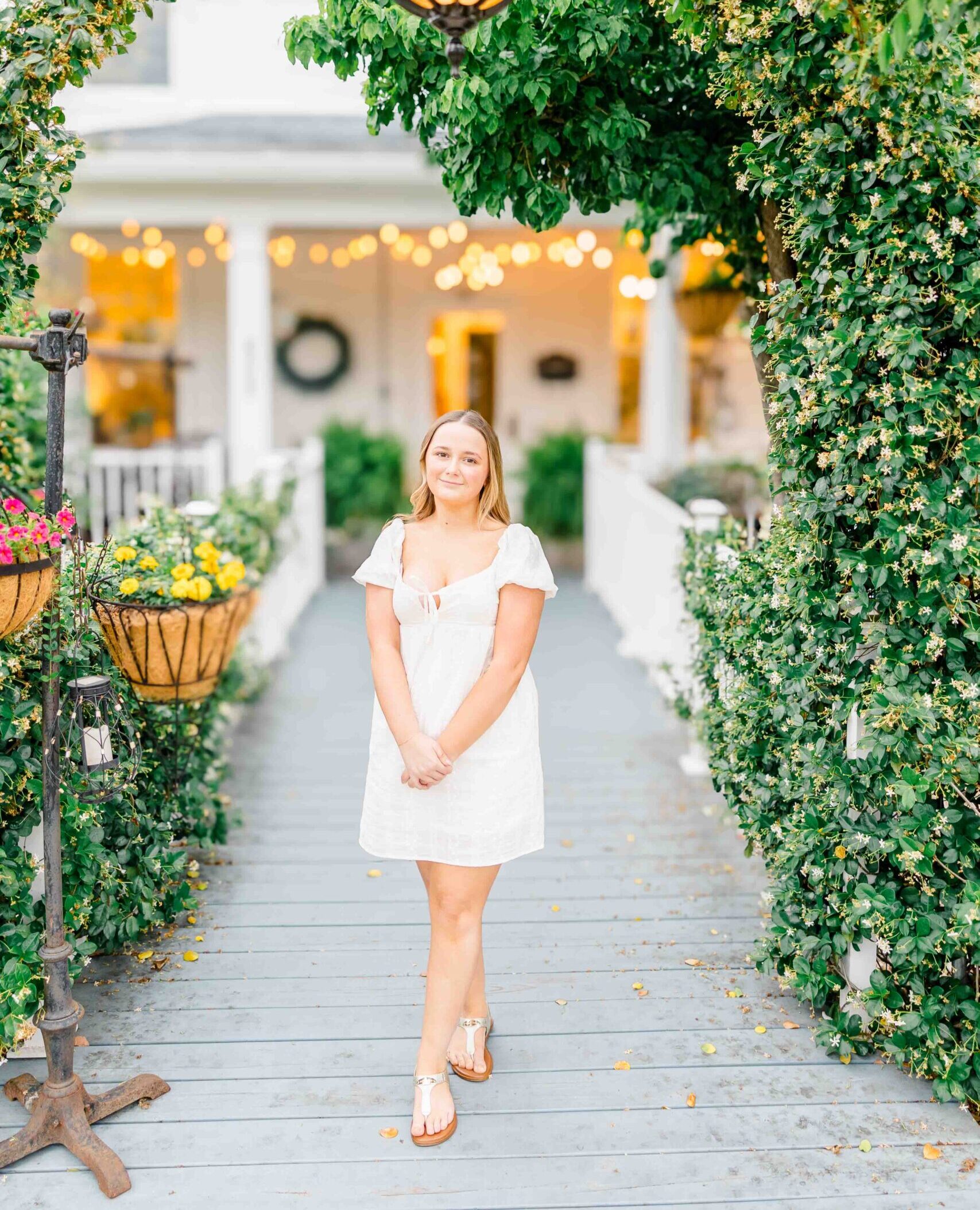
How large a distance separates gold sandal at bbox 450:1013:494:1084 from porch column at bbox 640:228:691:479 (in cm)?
685

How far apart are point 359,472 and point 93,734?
7549 millimetres

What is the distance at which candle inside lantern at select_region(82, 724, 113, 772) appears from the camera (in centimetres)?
277

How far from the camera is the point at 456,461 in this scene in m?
2.71

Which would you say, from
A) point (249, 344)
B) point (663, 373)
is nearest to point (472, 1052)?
point (249, 344)

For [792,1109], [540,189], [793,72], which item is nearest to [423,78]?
[540,189]

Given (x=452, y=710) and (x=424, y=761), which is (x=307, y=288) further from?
(x=424, y=761)

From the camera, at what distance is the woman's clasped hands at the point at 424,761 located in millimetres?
2598

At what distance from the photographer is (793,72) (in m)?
2.71

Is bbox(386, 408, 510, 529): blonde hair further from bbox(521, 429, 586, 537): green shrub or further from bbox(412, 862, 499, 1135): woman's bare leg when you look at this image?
bbox(521, 429, 586, 537): green shrub

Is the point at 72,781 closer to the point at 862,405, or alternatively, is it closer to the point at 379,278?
the point at 862,405

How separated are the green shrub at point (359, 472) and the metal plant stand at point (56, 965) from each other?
293 inches

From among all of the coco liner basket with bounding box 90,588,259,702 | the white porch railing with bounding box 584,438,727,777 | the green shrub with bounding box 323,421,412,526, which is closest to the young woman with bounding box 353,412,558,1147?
the coco liner basket with bounding box 90,588,259,702

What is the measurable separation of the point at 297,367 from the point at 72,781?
29.9 feet

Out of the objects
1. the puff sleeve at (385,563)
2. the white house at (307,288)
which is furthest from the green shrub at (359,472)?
the puff sleeve at (385,563)
